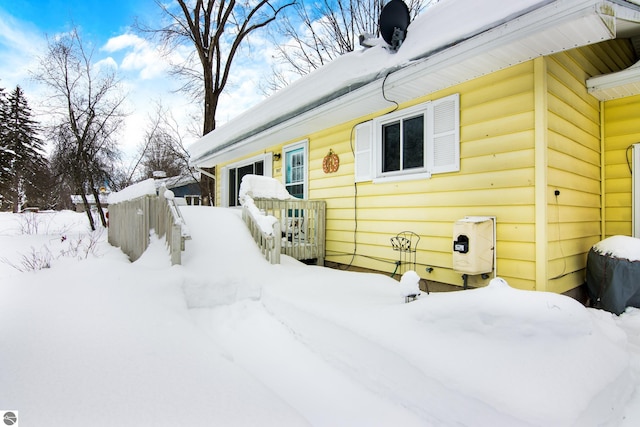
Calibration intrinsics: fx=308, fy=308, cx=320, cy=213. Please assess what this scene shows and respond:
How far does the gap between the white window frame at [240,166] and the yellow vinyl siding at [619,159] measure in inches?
244

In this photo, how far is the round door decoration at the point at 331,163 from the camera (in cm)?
572

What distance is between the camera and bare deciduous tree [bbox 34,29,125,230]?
1373cm

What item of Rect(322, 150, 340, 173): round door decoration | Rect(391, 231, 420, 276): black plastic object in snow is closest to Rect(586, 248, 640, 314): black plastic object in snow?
Rect(391, 231, 420, 276): black plastic object in snow

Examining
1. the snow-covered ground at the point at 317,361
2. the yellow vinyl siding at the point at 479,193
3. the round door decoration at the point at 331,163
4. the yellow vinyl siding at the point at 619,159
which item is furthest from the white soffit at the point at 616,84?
the round door decoration at the point at 331,163

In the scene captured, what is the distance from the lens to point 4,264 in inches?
204

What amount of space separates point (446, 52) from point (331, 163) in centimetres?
291

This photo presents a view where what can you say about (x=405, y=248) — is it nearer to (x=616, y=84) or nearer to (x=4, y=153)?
(x=616, y=84)

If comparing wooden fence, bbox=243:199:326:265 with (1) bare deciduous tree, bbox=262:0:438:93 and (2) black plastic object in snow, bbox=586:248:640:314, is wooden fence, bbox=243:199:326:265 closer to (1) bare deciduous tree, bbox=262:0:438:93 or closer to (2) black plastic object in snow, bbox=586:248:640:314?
(2) black plastic object in snow, bbox=586:248:640:314

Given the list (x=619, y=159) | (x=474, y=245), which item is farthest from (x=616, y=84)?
(x=474, y=245)

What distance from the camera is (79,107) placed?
558 inches

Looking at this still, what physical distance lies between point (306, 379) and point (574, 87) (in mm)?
4510

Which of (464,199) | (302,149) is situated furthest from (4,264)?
(464,199)

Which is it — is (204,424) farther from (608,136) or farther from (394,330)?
(608,136)

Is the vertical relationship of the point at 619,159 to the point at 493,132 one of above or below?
below
